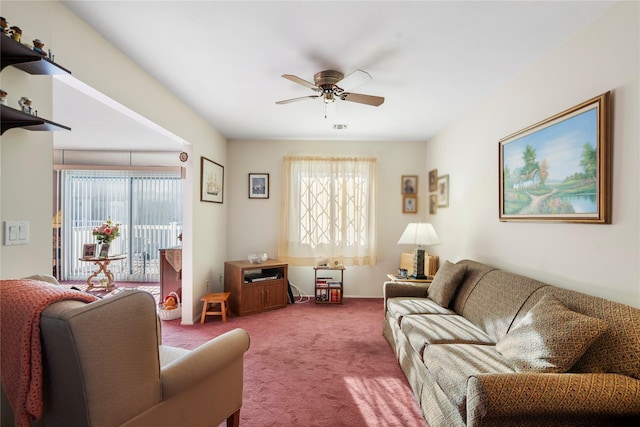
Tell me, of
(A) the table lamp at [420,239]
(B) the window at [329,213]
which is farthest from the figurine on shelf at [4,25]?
(B) the window at [329,213]

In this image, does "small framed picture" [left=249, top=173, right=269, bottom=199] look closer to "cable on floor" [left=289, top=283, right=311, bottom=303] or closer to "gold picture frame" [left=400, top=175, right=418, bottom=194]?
"cable on floor" [left=289, top=283, right=311, bottom=303]

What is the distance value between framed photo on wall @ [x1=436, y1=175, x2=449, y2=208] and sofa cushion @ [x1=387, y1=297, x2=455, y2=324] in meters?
1.55

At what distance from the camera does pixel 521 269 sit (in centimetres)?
258

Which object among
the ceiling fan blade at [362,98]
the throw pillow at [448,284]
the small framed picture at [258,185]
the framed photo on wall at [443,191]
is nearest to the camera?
the ceiling fan blade at [362,98]

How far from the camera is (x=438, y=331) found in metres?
2.25

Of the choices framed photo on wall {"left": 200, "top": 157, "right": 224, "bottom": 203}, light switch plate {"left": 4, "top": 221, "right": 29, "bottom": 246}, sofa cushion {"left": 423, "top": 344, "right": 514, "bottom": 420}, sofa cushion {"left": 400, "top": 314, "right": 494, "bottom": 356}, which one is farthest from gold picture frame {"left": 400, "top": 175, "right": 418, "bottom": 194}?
light switch plate {"left": 4, "top": 221, "right": 29, "bottom": 246}

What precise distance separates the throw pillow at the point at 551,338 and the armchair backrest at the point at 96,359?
5.75 ft

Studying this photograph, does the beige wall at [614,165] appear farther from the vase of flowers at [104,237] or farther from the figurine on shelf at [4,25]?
the vase of flowers at [104,237]

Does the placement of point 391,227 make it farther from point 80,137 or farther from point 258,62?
point 80,137

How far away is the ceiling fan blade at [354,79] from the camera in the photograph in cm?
232

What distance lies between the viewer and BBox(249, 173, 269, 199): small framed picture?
501cm

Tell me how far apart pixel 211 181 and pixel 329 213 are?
1.79 meters

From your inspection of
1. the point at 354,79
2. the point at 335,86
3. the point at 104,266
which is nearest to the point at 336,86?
the point at 335,86

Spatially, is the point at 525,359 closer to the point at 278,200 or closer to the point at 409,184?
the point at 409,184
